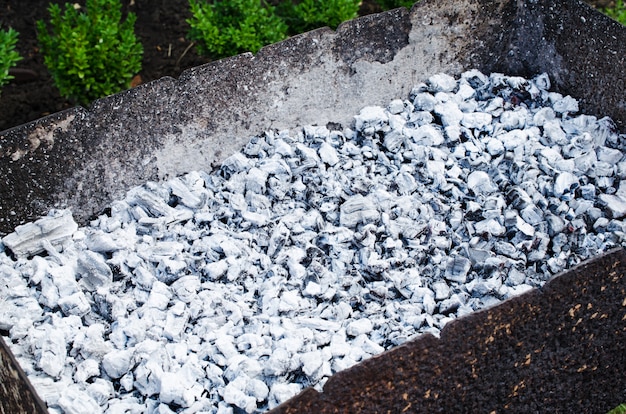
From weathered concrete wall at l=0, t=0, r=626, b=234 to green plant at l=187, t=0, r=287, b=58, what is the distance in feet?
2.25

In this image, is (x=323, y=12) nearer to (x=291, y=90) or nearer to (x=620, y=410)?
(x=291, y=90)

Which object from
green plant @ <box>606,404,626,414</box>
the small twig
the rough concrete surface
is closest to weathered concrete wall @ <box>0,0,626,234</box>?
green plant @ <box>606,404,626,414</box>

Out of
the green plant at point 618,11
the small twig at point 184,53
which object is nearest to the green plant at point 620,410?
the green plant at point 618,11

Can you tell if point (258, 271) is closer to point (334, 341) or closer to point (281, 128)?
point (334, 341)

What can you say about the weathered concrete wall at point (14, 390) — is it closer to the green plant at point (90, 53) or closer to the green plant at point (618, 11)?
the green plant at point (90, 53)

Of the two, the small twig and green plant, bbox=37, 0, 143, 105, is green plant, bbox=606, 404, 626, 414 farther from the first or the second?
the small twig

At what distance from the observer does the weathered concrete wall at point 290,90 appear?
10.8 feet

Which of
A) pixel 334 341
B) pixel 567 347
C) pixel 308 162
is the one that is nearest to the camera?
pixel 567 347

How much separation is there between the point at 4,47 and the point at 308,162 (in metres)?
1.56

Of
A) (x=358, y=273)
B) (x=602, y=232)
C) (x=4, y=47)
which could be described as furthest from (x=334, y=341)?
(x=4, y=47)

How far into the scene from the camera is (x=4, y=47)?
3.94 meters

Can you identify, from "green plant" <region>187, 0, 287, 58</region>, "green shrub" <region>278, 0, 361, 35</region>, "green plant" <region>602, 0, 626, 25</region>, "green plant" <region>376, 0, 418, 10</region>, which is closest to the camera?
"green plant" <region>187, 0, 287, 58</region>

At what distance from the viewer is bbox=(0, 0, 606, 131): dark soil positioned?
4.89 m

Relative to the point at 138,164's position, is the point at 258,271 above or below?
below
